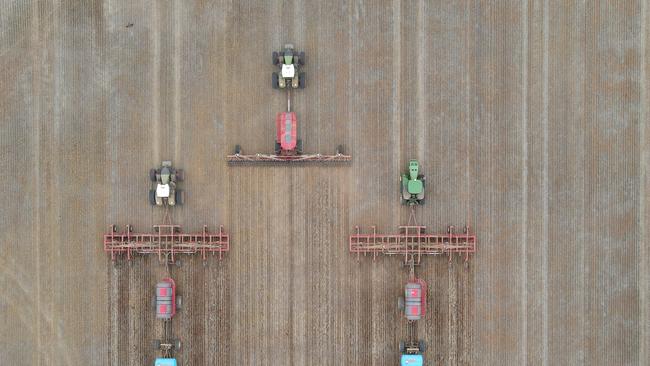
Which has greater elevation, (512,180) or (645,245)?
(512,180)

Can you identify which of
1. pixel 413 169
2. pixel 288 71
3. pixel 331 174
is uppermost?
pixel 288 71

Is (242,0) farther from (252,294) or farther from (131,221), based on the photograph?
(252,294)

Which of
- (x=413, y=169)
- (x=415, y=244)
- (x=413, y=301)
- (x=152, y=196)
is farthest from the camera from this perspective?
(x=152, y=196)

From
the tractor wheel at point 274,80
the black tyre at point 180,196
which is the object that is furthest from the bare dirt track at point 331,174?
the tractor wheel at point 274,80

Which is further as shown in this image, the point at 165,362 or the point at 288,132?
the point at 165,362

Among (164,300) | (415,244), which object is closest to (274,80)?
(415,244)

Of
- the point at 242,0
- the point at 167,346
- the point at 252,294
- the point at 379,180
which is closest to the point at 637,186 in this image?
the point at 379,180

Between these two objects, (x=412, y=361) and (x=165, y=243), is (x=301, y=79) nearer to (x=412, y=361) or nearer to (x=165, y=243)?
(x=165, y=243)
